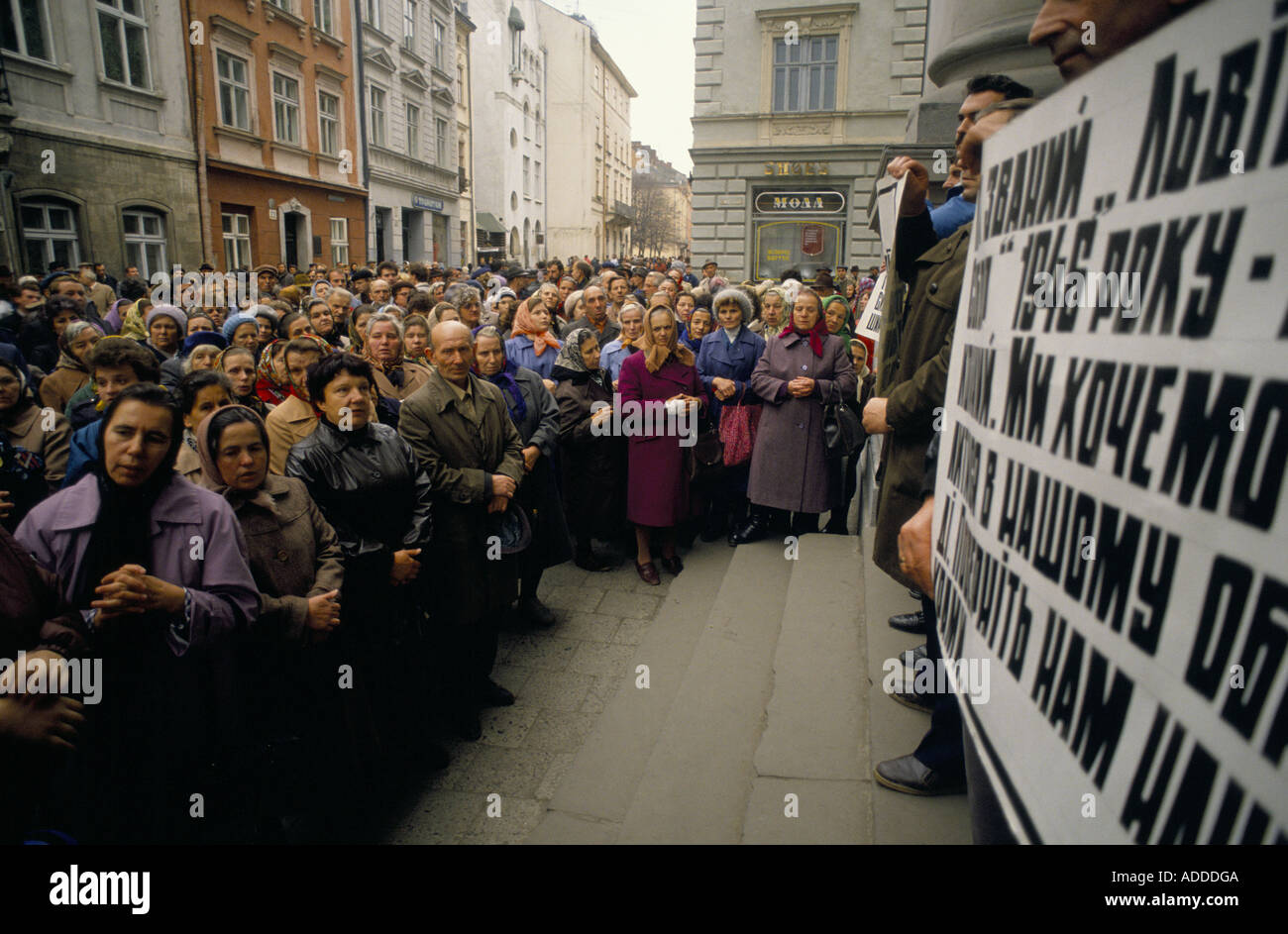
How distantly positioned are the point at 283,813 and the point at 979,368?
311 centimetres

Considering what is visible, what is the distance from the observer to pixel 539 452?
4.84m

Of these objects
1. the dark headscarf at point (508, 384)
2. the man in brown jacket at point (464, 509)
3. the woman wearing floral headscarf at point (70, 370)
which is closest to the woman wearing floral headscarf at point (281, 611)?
the man in brown jacket at point (464, 509)

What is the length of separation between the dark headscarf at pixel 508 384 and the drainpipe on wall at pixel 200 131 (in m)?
15.6

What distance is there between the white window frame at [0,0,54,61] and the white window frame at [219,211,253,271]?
4889 mm

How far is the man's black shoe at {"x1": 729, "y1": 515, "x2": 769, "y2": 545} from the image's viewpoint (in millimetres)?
5945

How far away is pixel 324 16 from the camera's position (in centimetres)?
2209

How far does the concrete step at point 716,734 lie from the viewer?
285 centimetres

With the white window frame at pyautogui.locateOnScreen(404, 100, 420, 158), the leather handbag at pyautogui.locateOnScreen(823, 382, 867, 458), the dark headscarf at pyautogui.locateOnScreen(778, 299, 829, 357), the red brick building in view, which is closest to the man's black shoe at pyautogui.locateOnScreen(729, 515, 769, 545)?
the leather handbag at pyautogui.locateOnScreen(823, 382, 867, 458)

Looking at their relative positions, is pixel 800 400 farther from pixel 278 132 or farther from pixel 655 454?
pixel 278 132

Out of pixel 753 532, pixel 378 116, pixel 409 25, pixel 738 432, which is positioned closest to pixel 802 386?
pixel 738 432

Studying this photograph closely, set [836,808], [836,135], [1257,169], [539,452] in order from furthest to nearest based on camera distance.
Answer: [836,135]
[539,452]
[836,808]
[1257,169]

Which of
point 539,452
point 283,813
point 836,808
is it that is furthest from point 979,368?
point 539,452

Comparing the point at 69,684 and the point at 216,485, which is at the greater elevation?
the point at 216,485
